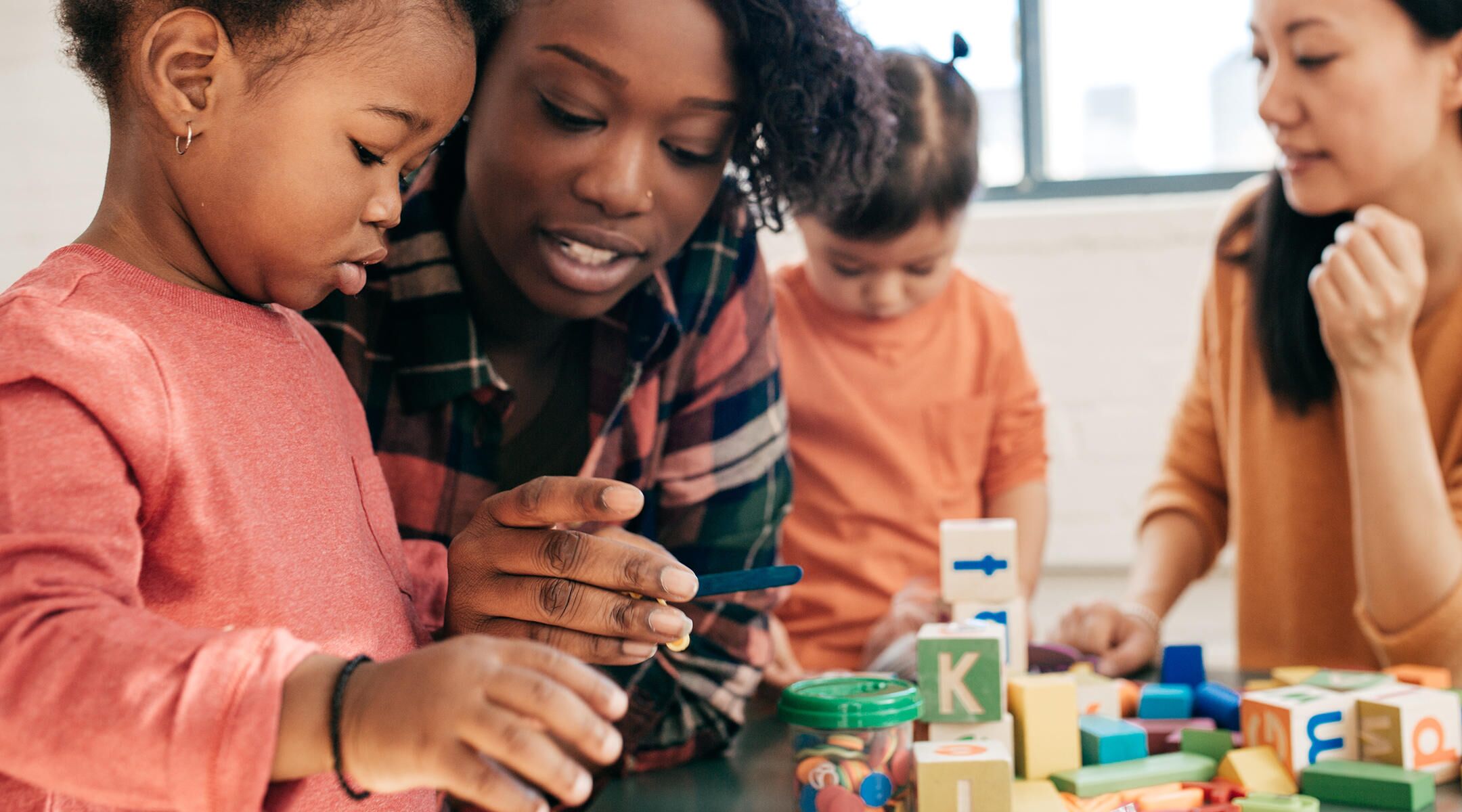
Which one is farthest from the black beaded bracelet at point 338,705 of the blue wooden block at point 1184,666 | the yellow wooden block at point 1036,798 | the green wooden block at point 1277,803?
the blue wooden block at point 1184,666

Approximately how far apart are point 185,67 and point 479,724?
1.16 feet

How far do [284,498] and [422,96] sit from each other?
21cm

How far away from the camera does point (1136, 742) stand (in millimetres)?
798

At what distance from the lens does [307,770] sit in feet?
1.38

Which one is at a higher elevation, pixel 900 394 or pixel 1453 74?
pixel 1453 74

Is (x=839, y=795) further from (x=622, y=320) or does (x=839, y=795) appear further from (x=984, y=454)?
(x=984, y=454)

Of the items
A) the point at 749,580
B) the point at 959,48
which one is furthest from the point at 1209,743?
the point at 959,48

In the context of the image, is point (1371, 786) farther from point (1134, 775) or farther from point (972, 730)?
point (972, 730)

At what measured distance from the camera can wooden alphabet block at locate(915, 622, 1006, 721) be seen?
75 cm

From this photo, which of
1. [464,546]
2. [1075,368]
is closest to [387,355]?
[464,546]

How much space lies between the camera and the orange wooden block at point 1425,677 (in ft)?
3.05

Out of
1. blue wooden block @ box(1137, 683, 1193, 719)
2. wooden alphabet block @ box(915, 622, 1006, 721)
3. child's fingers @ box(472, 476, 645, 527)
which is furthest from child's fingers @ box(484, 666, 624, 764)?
blue wooden block @ box(1137, 683, 1193, 719)

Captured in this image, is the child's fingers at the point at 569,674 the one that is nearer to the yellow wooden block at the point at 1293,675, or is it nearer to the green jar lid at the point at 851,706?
the green jar lid at the point at 851,706

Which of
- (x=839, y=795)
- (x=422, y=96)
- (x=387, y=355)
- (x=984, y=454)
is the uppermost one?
(x=422, y=96)
